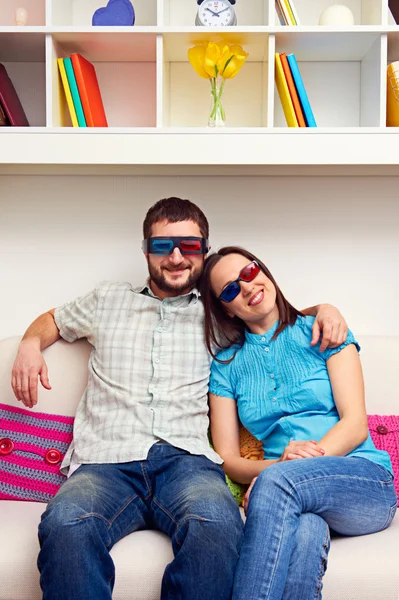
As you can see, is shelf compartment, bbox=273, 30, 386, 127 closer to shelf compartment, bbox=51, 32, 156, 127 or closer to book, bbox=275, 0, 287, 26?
book, bbox=275, 0, 287, 26

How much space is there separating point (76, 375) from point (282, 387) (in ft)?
2.15

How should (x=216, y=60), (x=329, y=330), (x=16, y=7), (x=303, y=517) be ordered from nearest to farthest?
(x=303, y=517) → (x=329, y=330) → (x=216, y=60) → (x=16, y=7)

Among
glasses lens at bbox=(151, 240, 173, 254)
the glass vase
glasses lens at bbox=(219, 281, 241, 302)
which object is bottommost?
glasses lens at bbox=(219, 281, 241, 302)

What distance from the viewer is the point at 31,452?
6.56 ft

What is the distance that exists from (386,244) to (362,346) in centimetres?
46

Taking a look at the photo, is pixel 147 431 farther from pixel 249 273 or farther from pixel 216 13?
pixel 216 13

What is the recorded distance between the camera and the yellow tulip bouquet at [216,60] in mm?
2113

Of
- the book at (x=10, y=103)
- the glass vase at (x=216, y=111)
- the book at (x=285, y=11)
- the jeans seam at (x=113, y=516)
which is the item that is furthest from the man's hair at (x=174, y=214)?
the jeans seam at (x=113, y=516)

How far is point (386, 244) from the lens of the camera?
2.43 meters

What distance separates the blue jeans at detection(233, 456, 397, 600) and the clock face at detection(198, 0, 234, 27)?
1.36 m

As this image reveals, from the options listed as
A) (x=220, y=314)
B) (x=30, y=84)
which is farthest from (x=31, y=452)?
(x=30, y=84)

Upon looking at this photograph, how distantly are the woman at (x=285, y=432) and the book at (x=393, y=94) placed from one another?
2.28ft

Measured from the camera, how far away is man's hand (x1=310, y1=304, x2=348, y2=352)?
182cm

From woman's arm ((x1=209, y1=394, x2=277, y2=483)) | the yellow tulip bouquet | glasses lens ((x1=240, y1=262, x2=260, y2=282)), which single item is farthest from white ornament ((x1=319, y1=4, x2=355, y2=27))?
woman's arm ((x1=209, y1=394, x2=277, y2=483))
